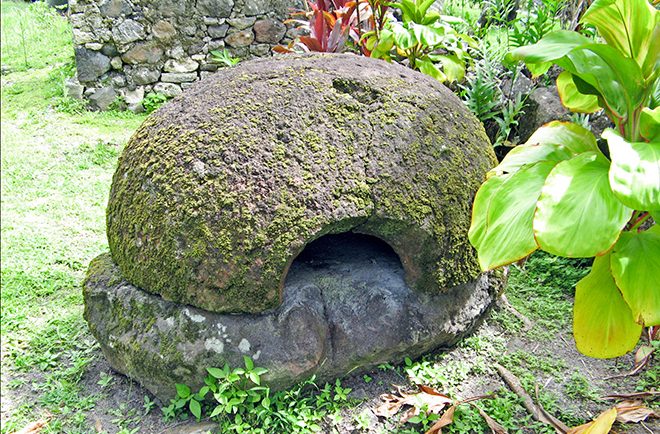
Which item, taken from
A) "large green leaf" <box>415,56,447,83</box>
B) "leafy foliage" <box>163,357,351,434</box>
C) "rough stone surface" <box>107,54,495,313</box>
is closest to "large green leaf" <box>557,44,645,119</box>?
"rough stone surface" <box>107,54,495,313</box>

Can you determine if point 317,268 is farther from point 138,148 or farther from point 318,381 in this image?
point 138,148

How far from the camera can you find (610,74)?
8.38 ft

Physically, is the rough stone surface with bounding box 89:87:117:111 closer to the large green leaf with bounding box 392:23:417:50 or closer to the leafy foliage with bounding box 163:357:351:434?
the large green leaf with bounding box 392:23:417:50

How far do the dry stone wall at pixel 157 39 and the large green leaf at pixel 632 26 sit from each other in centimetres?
531

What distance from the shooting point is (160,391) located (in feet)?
9.02

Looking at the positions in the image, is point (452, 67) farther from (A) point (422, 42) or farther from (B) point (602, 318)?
(B) point (602, 318)

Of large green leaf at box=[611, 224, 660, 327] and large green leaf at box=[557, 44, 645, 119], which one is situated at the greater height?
large green leaf at box=[557, 44, 645, 119]

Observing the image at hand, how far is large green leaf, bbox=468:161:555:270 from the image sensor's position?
2.32 meters

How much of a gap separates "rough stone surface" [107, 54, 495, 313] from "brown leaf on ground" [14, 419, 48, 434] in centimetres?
77

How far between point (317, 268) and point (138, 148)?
1.07 meters

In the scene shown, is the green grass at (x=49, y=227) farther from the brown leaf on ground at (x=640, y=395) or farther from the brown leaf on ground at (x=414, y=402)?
the brown leaf on ground at (x=640, y=395)

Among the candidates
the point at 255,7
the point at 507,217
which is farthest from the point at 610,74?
the point at 255,7

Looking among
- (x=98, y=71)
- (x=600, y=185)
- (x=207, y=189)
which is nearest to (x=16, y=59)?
(x=98, y=71)

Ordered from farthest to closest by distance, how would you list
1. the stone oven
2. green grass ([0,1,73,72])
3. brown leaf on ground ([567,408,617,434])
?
green grass ([0,1,73,72]) → the stone oven → brown leaf on ground ([567,408,617,434])
